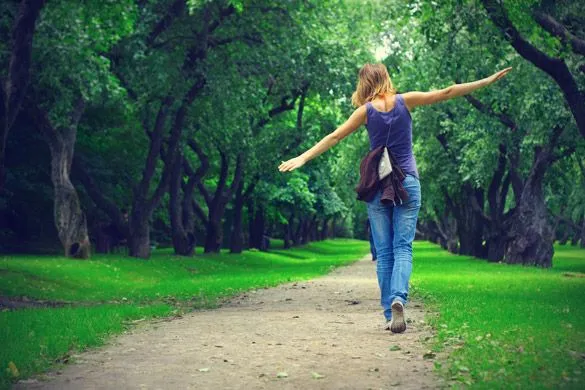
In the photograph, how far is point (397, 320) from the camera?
31.1 ft

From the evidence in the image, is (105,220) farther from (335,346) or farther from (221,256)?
(335,346)

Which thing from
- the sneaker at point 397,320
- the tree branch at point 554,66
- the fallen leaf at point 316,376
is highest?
the tree branch at point 554,66

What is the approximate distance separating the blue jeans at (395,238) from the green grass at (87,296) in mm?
2820

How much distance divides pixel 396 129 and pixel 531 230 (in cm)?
2706

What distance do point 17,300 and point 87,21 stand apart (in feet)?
27.5

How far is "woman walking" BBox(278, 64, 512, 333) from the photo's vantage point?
368 inches

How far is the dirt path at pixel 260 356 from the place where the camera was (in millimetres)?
6895

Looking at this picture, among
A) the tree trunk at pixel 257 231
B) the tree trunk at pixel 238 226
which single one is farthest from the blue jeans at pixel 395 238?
the tree trunk at pixel 257 231

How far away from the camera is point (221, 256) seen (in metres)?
41.8

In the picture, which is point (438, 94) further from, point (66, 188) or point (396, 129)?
point (66, 188)

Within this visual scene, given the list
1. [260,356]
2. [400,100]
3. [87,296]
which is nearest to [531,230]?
[87,296]

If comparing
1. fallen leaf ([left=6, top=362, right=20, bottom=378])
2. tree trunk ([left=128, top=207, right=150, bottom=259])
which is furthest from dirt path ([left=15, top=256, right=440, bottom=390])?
tree trunk ([left=128, top=207, right=150, bottom=259])

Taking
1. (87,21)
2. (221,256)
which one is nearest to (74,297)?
(87,21)

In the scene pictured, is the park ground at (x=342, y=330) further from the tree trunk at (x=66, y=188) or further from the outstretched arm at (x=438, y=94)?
the tree trunk at (x=66, y=188)
